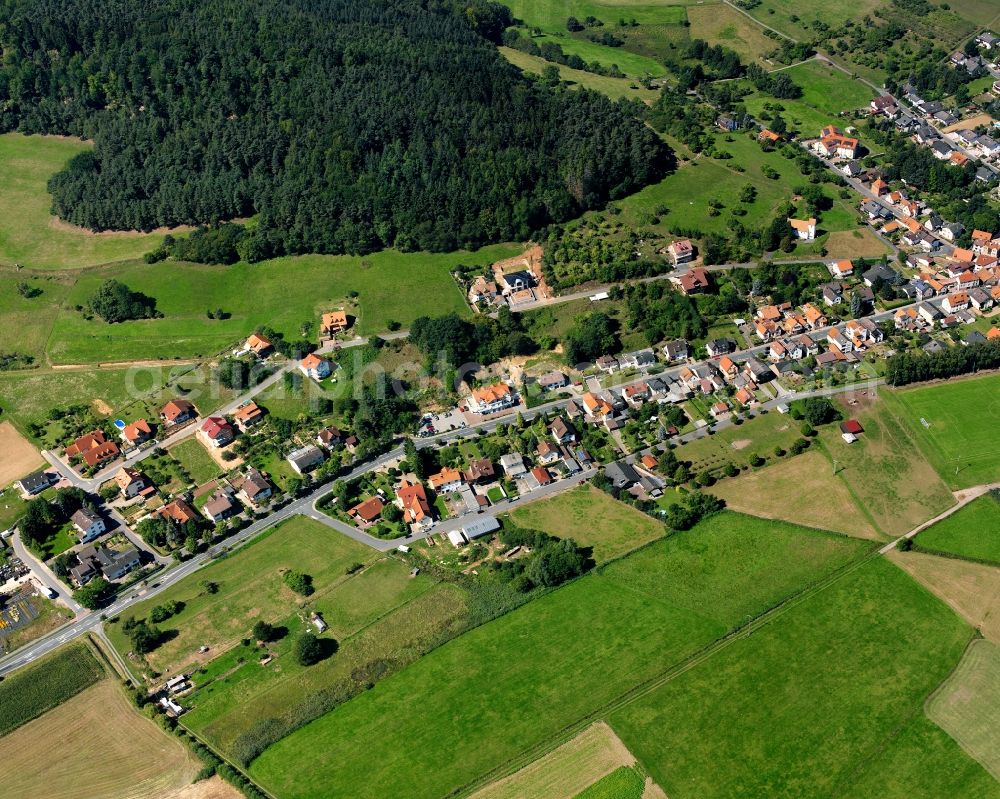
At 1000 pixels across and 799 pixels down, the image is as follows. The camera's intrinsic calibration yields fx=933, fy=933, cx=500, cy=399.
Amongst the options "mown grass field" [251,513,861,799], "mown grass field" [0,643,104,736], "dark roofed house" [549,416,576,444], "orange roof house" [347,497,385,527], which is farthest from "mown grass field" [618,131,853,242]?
"mown grass field" [0,643,104,736]

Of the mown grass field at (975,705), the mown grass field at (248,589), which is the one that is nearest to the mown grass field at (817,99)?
the mown grass field at (975,705)

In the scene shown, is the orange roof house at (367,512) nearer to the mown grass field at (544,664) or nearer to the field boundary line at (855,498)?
the mown grass field at (544,664)

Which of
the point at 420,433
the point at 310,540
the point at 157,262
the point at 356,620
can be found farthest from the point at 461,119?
the point at 356,620

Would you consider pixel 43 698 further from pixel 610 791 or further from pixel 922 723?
pixel 922 723

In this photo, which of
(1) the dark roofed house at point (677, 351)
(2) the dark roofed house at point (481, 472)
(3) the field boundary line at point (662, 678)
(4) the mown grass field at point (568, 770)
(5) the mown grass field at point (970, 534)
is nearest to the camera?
(4) the mown grass field at point (568, 770)

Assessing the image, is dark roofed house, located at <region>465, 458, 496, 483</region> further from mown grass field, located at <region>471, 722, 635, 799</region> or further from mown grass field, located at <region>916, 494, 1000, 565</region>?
mown grass field, located at <region>916, 494, 1000, 565</region>

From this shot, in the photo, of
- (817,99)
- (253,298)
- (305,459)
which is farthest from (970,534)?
(817,99)
